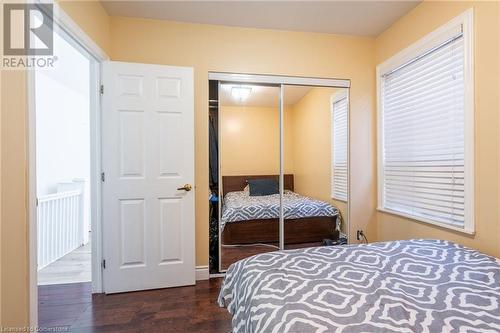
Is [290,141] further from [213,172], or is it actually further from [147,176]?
[147,176]

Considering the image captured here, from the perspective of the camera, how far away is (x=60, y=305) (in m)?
2.10

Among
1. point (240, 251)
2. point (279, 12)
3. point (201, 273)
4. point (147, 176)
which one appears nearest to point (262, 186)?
point (240, 251)

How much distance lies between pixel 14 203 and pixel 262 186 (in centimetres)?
214

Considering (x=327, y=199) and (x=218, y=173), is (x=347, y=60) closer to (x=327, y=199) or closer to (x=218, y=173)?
(x=327, y=199)

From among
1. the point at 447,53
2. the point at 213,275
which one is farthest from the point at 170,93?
the point at 447,53

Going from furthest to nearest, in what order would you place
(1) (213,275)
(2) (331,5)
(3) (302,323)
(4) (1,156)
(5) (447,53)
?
1. (1) (213,275)
2. (2) (331,5)
3. (5) (447,53)
4. (4) (1,156)
5. (3) (302,323)

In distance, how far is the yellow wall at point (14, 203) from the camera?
1.25 m

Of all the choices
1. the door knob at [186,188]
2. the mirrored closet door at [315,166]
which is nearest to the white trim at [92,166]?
the door knob at [186,188]

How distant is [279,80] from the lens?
108 inches

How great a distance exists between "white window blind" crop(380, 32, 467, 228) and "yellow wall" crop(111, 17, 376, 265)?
A: 0.21m

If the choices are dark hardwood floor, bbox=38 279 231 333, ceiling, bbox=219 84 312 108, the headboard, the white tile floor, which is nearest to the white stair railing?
the white tile floor

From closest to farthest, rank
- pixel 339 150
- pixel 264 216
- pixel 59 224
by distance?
pixel 264 216 < pixel 339 150 < pixel 59 224

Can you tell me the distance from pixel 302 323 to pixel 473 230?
1692 mm

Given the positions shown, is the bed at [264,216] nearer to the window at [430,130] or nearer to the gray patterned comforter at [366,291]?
the window at [430,130]
